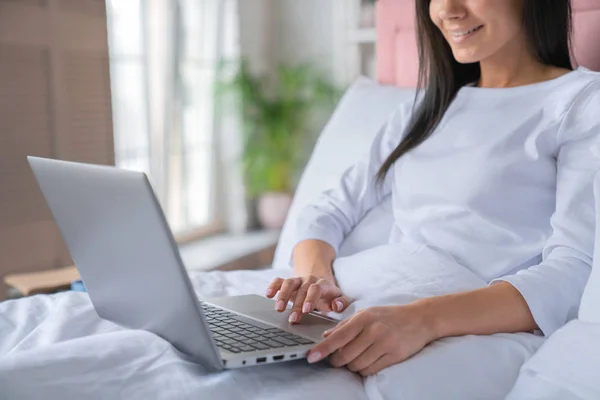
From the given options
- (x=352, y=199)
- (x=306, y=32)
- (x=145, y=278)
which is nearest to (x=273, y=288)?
(x=145, y=278)

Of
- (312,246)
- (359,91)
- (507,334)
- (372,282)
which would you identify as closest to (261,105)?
(359,91)

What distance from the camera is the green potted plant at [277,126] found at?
3.24 metres

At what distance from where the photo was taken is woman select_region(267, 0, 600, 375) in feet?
3.23

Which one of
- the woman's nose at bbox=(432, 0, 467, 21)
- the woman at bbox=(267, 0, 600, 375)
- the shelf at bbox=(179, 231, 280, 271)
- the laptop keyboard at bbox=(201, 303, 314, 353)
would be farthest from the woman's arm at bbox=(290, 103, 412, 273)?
the shelf at bbox=(179, 231, 280, 271)

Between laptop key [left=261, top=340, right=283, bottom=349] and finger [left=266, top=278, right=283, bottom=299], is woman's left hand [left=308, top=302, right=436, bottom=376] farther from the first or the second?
finger [left=266, top=278, right=283, bottom=299]

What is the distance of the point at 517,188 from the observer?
1189 mm

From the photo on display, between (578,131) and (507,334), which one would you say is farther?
(578,131)

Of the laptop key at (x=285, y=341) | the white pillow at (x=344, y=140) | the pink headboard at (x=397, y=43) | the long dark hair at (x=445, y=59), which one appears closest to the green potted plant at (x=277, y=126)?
the pink headboard at (x=397, y=43)

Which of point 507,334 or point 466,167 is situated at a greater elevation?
point 466,167

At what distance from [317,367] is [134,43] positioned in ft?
7.40

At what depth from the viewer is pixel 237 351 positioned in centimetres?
86

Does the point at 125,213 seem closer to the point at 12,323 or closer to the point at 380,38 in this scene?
the point at 12,323

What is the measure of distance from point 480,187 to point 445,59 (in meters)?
0.38

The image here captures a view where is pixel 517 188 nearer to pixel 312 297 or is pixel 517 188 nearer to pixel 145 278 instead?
pixel 312 297
